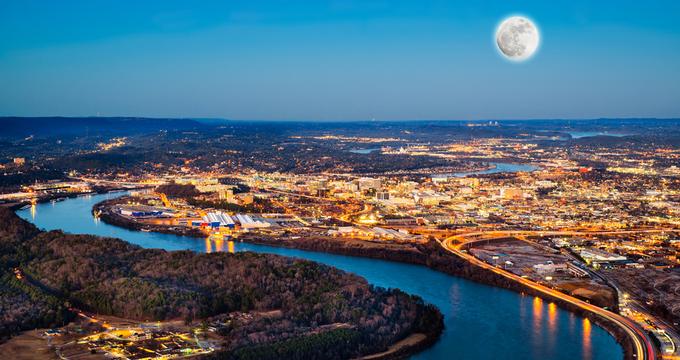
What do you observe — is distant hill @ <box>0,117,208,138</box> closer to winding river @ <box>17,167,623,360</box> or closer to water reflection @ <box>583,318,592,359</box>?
winding river @ <box>17,167,623,360</box>

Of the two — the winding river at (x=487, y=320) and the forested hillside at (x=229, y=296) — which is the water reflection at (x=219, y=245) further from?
the forested hillside at (x=229, y=296)

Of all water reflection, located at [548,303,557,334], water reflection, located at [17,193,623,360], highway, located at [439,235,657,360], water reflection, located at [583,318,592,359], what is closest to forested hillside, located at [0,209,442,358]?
water reflection, located at [17,193,623,360]

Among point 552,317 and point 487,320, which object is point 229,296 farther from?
point 552,317

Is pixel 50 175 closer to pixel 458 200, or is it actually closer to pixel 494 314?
pixel 458 200

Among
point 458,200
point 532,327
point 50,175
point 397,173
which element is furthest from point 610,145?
point 532,327

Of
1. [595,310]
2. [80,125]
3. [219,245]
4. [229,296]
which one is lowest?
[219,245]

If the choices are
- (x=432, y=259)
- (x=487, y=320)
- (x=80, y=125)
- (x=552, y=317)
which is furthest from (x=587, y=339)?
(x=80, y=125)
